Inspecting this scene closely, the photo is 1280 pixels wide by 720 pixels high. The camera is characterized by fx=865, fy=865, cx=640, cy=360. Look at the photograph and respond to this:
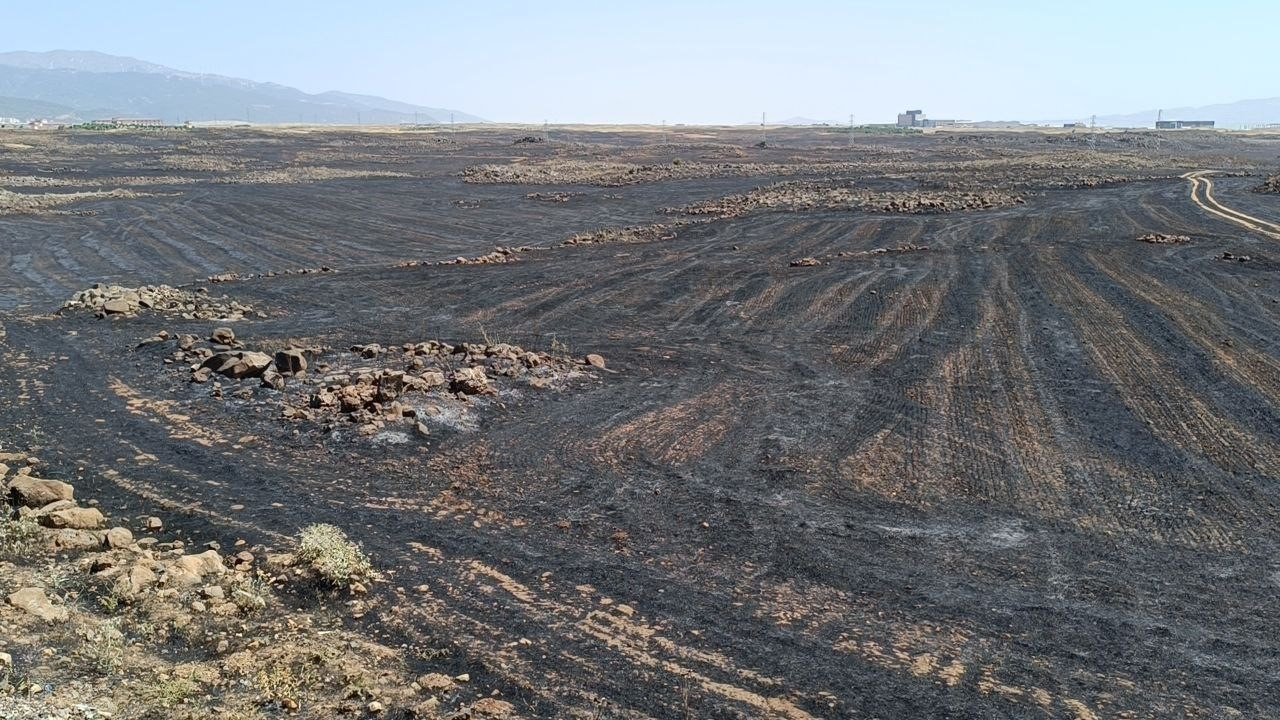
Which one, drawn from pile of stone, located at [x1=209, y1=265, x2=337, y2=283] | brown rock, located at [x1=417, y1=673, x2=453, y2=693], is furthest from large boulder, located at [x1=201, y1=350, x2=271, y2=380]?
pile of stone, located at [x1=209, y1=265, x2=337, y2=283]

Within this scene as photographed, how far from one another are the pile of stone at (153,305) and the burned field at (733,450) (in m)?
0.14

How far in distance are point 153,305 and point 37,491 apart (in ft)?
33.4

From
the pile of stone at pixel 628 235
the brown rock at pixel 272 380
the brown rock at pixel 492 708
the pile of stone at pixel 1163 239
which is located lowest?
the brown rock at pixel 492 708

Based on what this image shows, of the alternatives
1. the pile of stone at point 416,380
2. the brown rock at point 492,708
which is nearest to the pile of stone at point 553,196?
the pile of stone at point 416,380

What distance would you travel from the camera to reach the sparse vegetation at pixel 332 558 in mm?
6629

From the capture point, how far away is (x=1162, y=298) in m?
17.4

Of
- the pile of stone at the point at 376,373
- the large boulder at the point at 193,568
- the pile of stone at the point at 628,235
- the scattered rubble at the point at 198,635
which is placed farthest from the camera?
the pile of stone at the point at 628,235

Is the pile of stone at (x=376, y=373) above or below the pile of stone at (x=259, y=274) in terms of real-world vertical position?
below

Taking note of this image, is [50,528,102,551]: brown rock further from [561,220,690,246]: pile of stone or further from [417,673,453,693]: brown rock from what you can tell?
[561,220,690,246]: pile of stone

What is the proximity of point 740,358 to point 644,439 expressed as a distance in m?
4.07

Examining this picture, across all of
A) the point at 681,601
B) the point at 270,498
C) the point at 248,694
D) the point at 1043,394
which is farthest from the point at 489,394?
the point at 1043,394

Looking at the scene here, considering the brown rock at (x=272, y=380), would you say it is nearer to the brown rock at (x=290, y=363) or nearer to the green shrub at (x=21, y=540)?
the brown rock at (x=290, y=363)

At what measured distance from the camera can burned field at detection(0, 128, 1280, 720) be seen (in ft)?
19.1

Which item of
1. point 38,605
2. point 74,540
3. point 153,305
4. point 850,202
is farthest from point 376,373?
point 850,202
